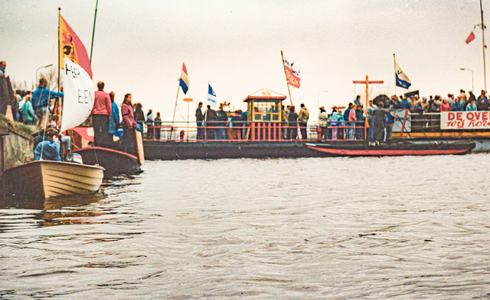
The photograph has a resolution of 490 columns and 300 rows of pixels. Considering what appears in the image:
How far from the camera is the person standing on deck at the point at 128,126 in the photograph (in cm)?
1686

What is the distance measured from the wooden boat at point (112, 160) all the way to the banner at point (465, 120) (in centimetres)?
1770

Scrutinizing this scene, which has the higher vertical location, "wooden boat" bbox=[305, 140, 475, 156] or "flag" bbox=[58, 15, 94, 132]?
"flag" bbox=[58, 15, 94, 132]

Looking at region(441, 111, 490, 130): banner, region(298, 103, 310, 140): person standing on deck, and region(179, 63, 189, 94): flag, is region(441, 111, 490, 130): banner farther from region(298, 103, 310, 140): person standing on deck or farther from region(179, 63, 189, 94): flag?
region(179, 63, 189, 94): flag

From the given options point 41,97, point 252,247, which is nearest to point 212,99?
point 41,97

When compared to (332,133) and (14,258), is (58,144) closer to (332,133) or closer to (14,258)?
(14,258)

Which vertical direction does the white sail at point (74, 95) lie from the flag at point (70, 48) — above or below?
below

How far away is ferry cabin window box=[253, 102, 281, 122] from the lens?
89.9 feet

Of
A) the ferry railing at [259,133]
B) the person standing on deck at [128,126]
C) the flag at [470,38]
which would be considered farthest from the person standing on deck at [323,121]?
the person standing on deck at [128,126]

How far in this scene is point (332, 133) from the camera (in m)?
27.0

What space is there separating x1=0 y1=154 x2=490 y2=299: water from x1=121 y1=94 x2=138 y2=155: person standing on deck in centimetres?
639

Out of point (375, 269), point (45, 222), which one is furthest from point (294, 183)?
point (375, 269)

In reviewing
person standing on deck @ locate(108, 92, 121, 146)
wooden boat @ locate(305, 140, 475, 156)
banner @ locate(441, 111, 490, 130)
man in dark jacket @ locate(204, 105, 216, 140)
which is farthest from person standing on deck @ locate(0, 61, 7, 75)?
banner @ locate(441, 111, 490, 130)

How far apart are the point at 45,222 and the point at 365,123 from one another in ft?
67.4

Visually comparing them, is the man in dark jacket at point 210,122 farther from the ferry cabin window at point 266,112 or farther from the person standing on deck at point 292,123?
the person standing on deck at point 292,123
